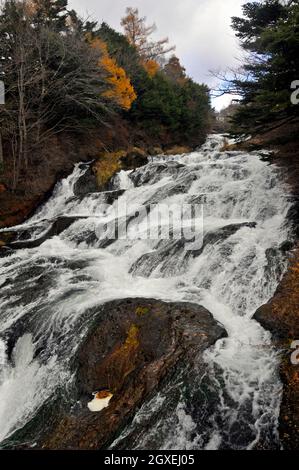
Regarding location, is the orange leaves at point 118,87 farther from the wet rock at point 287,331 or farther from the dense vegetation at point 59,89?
the wet rock at point 287,331

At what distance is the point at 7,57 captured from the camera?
16.3 metres

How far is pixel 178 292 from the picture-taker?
762cm

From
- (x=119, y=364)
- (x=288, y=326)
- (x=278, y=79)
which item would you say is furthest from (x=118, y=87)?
(x=119, y=364)

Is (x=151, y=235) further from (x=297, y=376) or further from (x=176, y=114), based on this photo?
(x=176, y=114)

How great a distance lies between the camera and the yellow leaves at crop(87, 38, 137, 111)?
1928cm

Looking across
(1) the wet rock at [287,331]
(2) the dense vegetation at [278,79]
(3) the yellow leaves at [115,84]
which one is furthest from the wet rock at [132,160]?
(1) the wet rock at [287,331]

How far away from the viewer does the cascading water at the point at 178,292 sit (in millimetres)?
4672

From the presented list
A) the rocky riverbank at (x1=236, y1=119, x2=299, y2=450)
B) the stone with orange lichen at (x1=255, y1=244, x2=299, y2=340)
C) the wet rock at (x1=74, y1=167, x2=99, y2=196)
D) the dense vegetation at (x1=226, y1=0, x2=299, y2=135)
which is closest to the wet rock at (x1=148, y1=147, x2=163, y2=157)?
the wet rock at (x1=74, y1=167, x2=99, y2=196)

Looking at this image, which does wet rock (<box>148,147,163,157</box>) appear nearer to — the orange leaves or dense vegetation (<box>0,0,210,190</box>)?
dense vegetation (<box>0,0,210,190</box>)

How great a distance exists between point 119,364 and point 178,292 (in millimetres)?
2319

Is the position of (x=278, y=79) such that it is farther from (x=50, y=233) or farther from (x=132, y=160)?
(x=132, y=160)

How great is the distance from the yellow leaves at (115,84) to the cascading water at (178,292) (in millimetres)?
8023

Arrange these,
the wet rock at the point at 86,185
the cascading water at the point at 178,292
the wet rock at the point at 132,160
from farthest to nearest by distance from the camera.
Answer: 1. the wet rock at the point at 132,160
2. the wet rock at the point at 86,185
3. the cascading water at the point at 178,292

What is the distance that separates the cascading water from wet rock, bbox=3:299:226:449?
197mm
